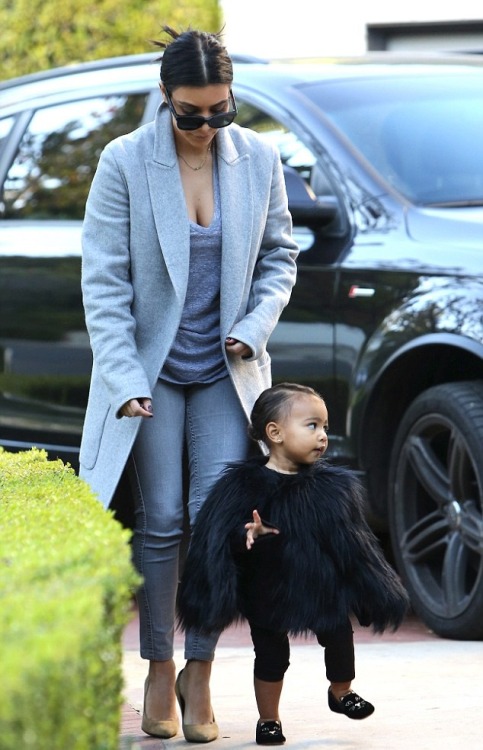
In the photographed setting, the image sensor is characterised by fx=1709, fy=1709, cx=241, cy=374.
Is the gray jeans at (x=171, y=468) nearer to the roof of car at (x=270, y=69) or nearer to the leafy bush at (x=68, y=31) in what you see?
the roof of car at (x=270, y=69)

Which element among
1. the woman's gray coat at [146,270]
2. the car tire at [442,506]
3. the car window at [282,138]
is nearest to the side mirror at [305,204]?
the car window at [282,138]

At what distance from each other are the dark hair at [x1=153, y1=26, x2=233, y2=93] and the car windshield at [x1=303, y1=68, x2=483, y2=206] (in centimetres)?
176

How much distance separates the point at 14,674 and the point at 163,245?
88.4 inches

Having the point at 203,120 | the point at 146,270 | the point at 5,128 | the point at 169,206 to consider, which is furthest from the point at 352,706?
the point at 5,128

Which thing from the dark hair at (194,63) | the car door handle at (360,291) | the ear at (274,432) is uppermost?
the dark hair at (194,63)

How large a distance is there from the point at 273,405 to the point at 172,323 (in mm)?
343

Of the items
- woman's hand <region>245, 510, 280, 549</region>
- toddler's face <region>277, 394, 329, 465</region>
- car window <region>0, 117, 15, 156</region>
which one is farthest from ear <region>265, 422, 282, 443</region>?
car window <region>0, 117, 15, 156</region>

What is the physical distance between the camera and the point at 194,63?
159 inches

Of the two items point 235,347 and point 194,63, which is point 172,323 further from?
point 194,63

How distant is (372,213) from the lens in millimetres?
5680

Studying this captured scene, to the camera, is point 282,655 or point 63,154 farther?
point 63,154

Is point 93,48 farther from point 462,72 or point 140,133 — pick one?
point 140,133

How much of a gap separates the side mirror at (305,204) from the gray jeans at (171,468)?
1.36m

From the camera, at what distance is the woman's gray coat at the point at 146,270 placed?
4.17 m
